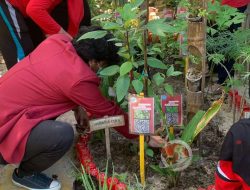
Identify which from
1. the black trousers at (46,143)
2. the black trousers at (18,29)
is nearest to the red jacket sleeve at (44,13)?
the black trousers at (18,29)

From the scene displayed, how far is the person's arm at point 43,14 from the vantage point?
8.93 ft

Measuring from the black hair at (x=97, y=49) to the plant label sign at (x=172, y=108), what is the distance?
399mm

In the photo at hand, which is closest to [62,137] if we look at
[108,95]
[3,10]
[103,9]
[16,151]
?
[16,151]

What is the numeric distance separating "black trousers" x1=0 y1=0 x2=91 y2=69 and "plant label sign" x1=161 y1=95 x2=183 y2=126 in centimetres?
111

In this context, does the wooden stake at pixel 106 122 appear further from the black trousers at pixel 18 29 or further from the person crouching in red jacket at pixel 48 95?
the black trousers at pixel 18 29

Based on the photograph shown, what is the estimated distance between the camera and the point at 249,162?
5.56 ft

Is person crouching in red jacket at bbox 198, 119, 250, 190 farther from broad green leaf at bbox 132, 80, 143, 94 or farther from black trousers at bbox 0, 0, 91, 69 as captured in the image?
black trousers at bbox 0, 0, 91, 69

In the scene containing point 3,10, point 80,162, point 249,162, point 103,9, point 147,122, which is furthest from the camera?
point 103,9

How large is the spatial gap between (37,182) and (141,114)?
86 centimetres

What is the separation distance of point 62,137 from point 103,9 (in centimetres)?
222

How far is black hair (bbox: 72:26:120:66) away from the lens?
7.48 feet

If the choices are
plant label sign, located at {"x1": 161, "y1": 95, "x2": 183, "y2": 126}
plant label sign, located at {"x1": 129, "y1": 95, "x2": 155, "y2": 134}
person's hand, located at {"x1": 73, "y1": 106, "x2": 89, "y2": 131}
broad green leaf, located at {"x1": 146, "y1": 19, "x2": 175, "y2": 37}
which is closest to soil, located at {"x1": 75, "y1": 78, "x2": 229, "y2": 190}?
person's hand, located at {"x1": 73, "y1": 106, "x2": 89, "y2": 131}

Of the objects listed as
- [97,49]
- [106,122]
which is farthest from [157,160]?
[97,49]

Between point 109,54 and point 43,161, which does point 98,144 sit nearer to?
point 43,161
